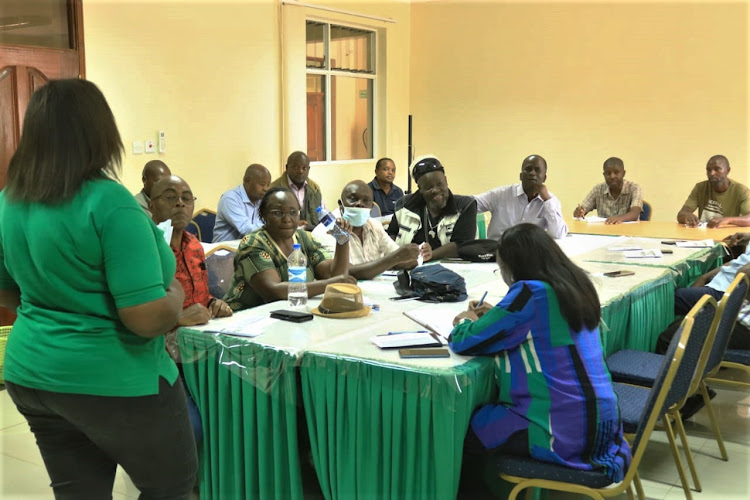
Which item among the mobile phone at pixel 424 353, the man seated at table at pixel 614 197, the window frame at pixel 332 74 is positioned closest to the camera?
the mobile phone at pixel 424 353

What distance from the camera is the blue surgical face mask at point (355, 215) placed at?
4.07m

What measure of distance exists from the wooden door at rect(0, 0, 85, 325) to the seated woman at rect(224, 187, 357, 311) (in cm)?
290

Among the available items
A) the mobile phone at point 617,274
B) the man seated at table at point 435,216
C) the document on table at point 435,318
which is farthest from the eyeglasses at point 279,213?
the mobile phone at point 617,274

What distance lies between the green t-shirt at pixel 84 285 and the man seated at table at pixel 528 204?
416 cm

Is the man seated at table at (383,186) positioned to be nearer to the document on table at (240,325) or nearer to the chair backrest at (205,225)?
the chair backrest at (205,225)

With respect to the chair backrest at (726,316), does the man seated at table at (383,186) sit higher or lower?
higher

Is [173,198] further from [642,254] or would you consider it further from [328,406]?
[642,254]

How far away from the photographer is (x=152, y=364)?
65.2 inches

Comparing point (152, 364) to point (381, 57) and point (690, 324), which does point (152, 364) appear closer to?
point (690, 324)

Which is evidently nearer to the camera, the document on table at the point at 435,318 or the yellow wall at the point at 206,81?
the document on table at the point at 435,318

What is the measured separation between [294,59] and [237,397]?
638 centimetres

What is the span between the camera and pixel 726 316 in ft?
9.73

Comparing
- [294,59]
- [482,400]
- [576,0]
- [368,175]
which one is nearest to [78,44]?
[294,59]

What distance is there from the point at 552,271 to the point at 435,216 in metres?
2.48
